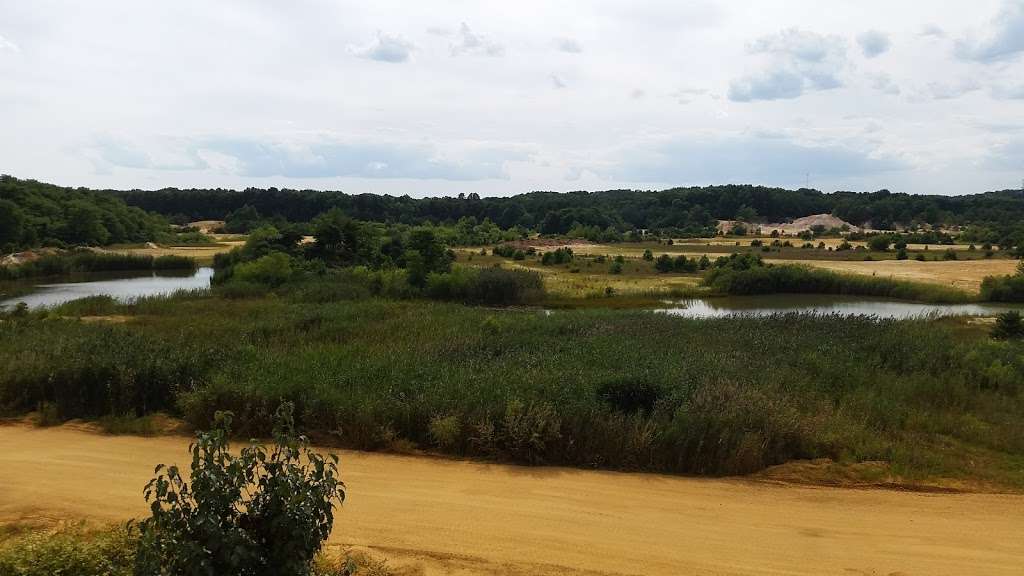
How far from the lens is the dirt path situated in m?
6.95

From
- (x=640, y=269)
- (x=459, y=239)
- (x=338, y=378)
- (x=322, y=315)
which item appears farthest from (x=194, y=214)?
(x=338, y=378)

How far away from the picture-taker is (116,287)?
49969 mm

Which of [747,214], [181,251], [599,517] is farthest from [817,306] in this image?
[747,214]

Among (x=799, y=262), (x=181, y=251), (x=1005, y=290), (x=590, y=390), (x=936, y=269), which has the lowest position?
(x=181, y=251)

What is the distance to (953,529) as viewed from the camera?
26.1 feet

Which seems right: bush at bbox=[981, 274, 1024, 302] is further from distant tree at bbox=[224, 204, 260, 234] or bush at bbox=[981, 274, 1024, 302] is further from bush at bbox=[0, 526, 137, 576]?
distant tree at bbox=[224, 204, 260, 234]

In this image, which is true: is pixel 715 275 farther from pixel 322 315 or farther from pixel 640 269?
pixel 322 315

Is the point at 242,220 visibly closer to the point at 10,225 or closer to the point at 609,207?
the point at 10,225

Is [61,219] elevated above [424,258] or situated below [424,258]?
above

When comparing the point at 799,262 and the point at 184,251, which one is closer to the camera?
the point at 799,262

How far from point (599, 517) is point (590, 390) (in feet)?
11.4

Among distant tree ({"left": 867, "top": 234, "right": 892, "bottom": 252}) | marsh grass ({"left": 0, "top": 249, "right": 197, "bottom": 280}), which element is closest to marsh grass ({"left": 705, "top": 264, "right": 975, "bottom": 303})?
distant tree ({"left": 867, "top": 234, "right": 892, "bottom": 252})

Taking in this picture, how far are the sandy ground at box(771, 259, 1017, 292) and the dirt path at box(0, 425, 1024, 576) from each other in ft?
145

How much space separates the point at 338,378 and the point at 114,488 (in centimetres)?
421
